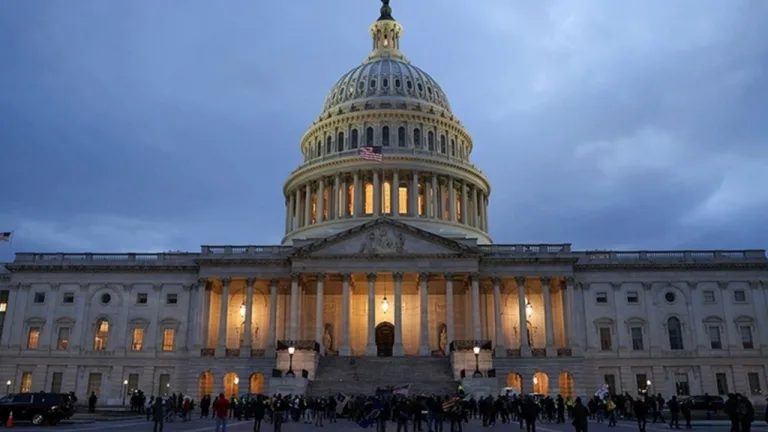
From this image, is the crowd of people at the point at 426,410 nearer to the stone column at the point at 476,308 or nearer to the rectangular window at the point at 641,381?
the stone column at the point at 476,308

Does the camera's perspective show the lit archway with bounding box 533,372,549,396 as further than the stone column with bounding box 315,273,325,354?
No

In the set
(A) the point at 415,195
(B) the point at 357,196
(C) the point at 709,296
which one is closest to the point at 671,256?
(C) the point at 709,296

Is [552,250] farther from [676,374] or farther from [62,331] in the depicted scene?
[62,331]

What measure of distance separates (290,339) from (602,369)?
1163 inches

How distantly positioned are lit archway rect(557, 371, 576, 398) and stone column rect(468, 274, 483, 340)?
8057 mm

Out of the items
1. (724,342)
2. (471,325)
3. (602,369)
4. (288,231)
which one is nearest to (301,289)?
(471,325)

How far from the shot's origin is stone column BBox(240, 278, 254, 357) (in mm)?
64250

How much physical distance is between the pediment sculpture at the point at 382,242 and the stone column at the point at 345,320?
10.4ft

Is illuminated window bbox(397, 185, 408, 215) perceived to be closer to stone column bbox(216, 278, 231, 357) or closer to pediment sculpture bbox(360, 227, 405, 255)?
pediment sculpture bbox(360, 227, 405, 255)

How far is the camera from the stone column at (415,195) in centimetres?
8119

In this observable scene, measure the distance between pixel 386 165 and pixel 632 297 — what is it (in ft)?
102

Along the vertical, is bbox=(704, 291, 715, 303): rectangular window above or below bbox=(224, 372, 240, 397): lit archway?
above

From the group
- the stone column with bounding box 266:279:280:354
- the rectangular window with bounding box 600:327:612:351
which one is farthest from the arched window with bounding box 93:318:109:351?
the rectangular window with bounding box 600:327:612:351

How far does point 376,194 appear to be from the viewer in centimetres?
8194
